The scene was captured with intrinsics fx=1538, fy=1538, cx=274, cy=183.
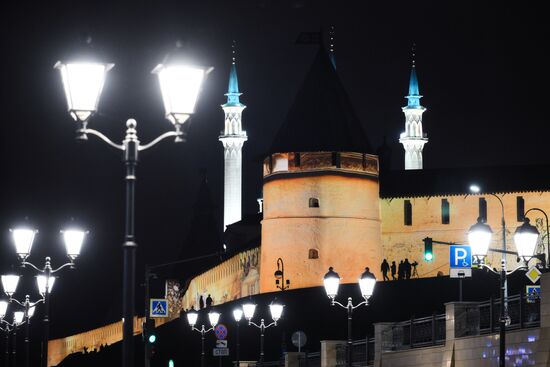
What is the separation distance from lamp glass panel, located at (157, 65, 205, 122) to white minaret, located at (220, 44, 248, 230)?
8178 cm

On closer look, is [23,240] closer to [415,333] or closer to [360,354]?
[415,333]

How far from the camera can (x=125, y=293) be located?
11.8 metres

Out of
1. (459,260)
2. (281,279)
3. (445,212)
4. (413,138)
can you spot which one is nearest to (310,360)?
(459,260)

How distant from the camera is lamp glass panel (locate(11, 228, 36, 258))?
60.2 feet

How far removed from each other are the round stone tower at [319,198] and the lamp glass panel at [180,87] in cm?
5428

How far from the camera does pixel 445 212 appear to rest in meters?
71.0

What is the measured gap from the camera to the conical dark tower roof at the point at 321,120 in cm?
6656

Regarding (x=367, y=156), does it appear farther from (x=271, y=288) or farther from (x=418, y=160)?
(x=418, y=160)

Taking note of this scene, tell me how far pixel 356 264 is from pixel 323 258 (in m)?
1.56

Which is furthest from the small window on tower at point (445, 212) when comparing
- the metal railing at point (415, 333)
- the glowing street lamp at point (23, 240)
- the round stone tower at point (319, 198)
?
the glowing street lamp at point (23, 240)

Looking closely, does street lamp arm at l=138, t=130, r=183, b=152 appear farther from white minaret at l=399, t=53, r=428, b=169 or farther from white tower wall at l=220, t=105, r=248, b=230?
white minaret at l=399, t=53, r=428, b=169

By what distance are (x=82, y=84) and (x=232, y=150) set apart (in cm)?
8569

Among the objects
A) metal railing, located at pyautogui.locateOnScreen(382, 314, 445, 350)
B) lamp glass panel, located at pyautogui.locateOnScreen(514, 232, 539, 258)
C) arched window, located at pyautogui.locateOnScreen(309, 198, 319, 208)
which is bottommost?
metal railing, located at pyautogui.locateOnScreen(382, 314, 445, 350)

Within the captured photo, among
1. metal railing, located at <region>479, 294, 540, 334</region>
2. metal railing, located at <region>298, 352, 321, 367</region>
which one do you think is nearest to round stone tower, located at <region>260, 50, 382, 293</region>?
metal railing, located at <region>298, 352, 321, 367</region>
